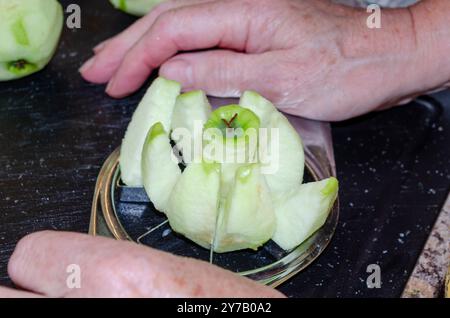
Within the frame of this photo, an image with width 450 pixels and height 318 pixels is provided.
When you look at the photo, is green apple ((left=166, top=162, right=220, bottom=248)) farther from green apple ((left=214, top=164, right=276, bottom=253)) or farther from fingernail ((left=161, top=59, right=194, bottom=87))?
fingernail ((left=161, top=59, right=194, bottom=87))

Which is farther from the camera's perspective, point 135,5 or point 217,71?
point 135,5

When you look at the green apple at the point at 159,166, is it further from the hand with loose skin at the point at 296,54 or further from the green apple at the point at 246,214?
the hand with loose skin at the point at 296,54

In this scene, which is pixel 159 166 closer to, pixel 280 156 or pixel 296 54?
pixel 280 156

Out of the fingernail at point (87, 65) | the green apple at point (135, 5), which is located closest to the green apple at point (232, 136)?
the fingernail at point (87, 65)

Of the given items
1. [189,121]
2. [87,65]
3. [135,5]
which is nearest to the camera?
[189,121]

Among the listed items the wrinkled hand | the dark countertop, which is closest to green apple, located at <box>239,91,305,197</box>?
the dark countertop

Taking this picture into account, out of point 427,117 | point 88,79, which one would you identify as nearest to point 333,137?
point 427,117

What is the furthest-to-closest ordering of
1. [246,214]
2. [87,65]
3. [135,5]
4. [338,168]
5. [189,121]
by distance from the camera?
1. [135,5]
2. [87,65]
3. [338,168]
4. [189,121]
5. [246,214]

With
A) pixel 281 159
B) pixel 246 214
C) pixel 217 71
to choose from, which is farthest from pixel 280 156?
pixel 217 71
